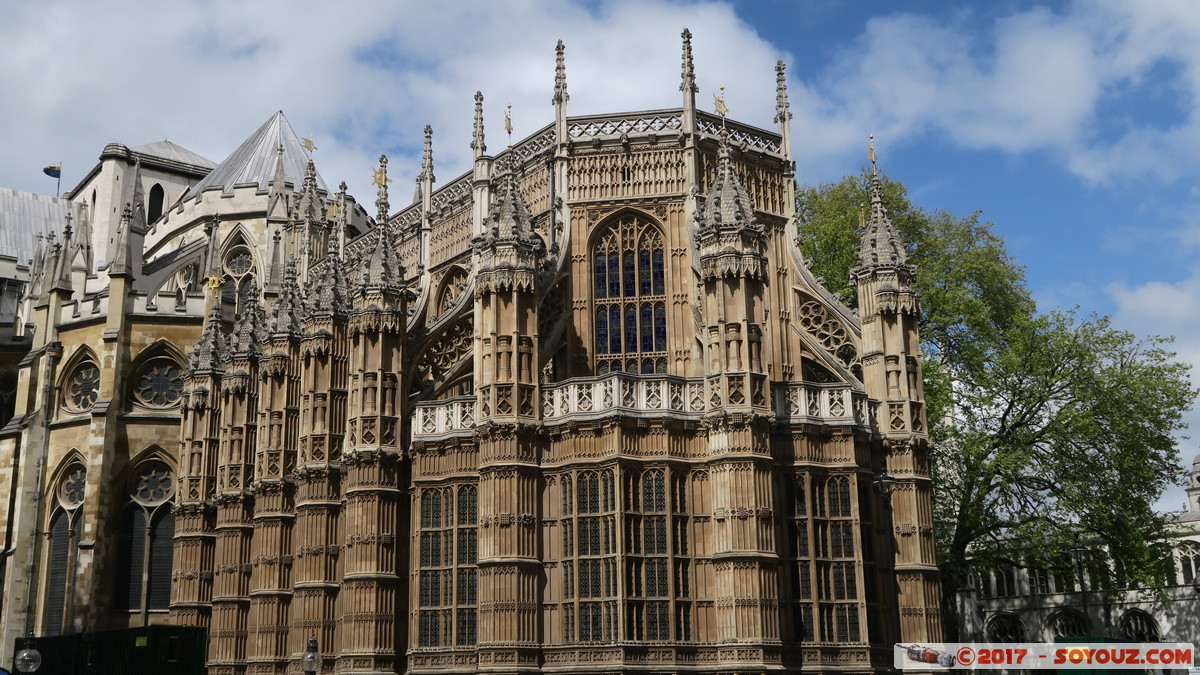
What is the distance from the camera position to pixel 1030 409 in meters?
41.2

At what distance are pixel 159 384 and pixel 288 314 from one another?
15.3 metres

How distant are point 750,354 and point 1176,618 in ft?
104

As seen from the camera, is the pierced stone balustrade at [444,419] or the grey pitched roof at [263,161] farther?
the grey pitched roof at [263,161]

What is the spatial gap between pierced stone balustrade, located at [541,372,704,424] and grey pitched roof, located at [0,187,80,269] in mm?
54193

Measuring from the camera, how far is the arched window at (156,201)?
243 feet

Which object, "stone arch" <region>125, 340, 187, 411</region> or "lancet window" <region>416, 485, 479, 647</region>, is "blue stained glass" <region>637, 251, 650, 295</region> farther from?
"stone arch" <region>125, 340, 187, 411</region>

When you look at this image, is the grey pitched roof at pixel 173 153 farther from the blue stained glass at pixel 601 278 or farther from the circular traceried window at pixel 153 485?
the blue stained glass at pixel 601 278

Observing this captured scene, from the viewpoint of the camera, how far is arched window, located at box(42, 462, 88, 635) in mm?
50406

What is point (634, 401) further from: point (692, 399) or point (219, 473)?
point (219, 473)

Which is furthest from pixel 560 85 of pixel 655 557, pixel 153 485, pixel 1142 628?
pixel 1142 628

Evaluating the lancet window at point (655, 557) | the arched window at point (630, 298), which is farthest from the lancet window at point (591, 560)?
the arched window at point (630, 298)

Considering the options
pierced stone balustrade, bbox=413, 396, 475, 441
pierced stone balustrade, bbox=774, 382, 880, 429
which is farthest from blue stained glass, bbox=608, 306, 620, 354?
pierced stone balustrade, bbox=774, 382, 880, 429

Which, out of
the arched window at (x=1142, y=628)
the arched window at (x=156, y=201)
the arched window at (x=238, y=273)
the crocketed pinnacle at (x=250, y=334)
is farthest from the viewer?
the arched window at (x=156, y=201)

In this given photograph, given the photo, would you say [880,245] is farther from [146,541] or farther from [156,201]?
[156,201]
